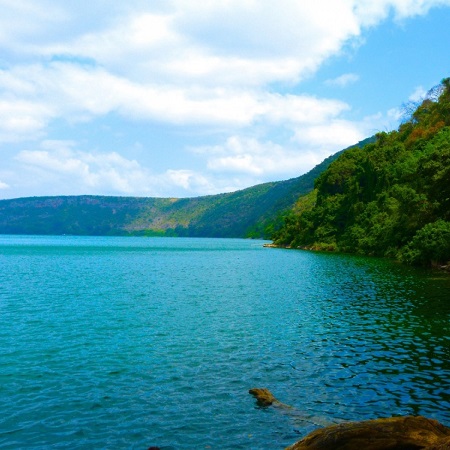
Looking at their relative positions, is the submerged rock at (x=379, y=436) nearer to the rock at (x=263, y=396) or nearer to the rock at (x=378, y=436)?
the rock at (x=378, y=436)

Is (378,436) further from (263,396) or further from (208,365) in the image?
(208,365)

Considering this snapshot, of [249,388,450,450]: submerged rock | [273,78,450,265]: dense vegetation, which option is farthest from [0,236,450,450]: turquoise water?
[273,78,450,265]: dense vegetation

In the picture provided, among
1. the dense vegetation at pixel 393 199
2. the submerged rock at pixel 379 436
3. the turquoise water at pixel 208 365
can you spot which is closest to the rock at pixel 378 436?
the submerged rock at pixel 379 436

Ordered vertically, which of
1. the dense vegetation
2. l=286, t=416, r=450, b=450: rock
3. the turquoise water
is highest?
the dense vegetation

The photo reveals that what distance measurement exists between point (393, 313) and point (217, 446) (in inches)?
1039

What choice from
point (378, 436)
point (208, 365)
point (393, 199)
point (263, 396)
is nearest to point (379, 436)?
point (378, 436)

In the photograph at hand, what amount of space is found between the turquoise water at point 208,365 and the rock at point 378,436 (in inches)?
120

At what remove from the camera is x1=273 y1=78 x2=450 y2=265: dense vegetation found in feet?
238

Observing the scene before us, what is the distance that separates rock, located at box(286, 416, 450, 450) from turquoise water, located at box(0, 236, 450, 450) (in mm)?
3056

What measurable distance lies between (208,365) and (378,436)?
12618 millimetres

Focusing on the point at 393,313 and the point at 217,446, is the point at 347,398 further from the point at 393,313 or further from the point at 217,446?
the point at 393,313

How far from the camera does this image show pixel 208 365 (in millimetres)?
22906

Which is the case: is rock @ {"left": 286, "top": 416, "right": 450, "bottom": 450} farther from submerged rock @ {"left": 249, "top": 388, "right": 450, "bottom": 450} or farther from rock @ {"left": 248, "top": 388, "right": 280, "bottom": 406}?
rock @ {"left": 248, "top": 388, "right": 280, "bottom": 406}

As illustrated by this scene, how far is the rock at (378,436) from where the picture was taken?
1124 centimetres
